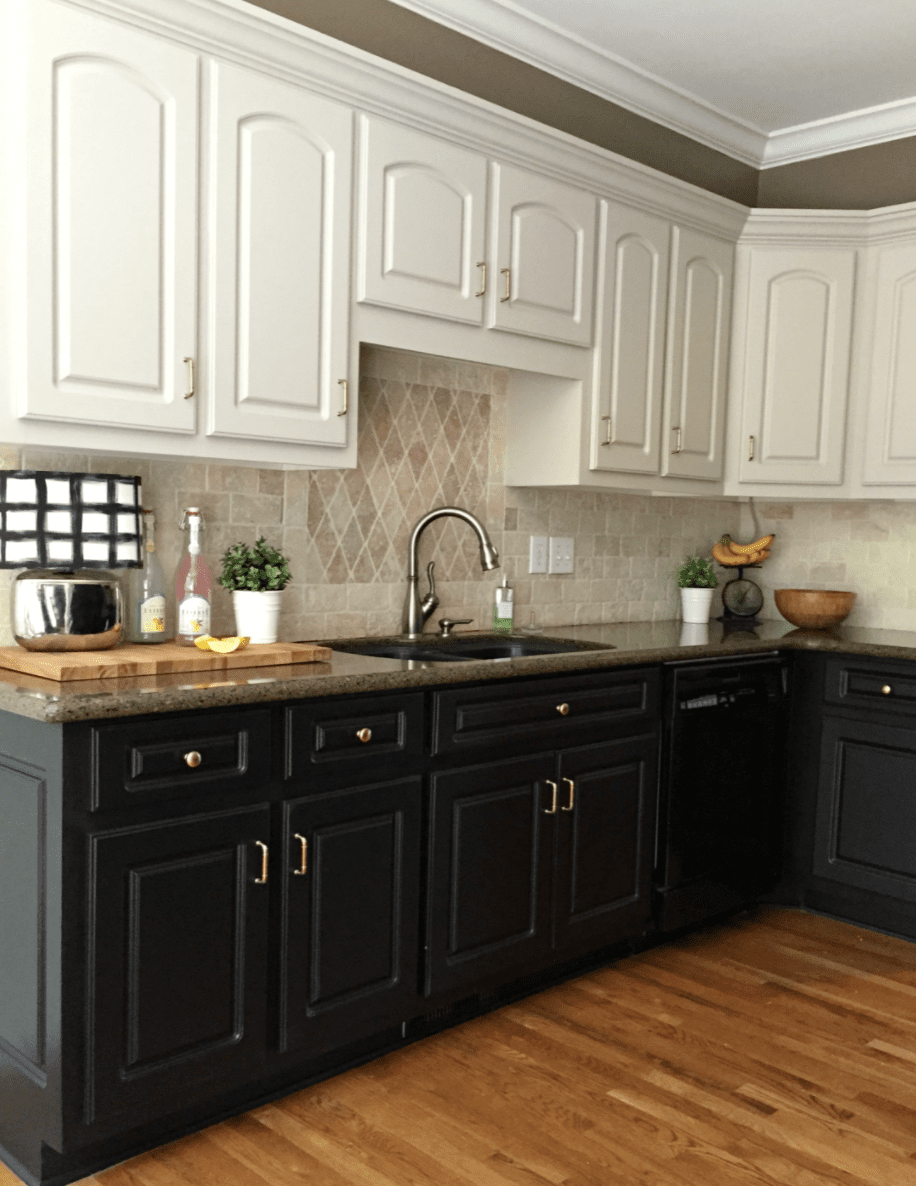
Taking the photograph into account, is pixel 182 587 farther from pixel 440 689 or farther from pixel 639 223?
pixel 639 223

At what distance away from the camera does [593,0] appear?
304 centimetres

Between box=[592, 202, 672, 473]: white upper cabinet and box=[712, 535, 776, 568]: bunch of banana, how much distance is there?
78cm

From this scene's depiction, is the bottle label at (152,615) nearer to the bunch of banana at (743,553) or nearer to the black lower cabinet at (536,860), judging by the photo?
the black lower cabinet at (536,860)

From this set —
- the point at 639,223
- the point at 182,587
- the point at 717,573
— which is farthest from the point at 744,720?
the point at 182,587

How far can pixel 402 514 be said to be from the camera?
10.4 feet

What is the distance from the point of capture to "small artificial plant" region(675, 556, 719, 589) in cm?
397

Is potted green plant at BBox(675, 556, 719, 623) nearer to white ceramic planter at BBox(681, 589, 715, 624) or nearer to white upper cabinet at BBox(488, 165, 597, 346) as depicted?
white ceramic planter at BBox(681, 589, 715, 624)

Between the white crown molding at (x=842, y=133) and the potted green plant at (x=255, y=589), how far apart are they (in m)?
2.69

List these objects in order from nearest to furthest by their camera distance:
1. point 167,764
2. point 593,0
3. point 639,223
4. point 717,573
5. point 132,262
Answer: point 167,764 → point 132,262 → point 593,0 → point 639,223 → point 717,573

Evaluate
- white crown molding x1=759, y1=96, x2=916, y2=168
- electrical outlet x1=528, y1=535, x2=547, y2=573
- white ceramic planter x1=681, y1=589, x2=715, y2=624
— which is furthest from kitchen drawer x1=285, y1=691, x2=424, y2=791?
white crown molding x1=759, y1=96, x2=916, y2=168

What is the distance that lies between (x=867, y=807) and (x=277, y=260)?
2.45 meters

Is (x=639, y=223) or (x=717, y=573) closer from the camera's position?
(x=639, y=223)

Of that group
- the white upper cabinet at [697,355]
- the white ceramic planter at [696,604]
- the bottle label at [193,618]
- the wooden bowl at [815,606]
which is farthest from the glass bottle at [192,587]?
the wooden bowl at [815,606]

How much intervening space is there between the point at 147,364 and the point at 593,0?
178 centimetres
